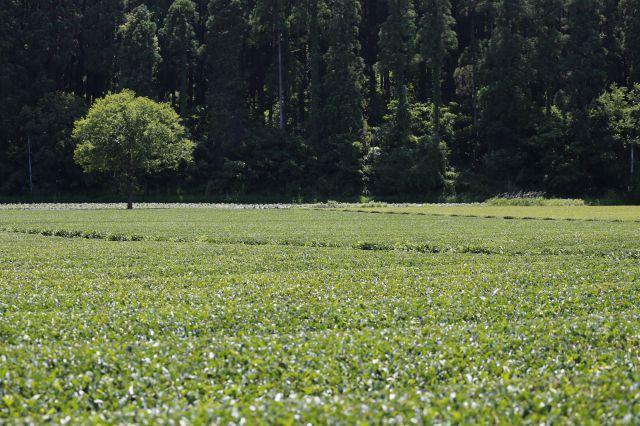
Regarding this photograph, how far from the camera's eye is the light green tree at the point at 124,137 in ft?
232

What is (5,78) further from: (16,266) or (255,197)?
(16,266)

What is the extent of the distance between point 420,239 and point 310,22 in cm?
6827

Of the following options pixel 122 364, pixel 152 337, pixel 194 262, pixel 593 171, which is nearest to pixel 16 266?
pixel 194 262

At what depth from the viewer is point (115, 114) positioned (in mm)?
71062

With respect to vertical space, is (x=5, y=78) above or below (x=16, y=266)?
above

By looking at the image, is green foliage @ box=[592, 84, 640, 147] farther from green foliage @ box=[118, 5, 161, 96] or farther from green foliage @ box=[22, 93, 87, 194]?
green foliage @ box=[22, 93, 87, 194]

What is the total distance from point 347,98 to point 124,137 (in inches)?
1190

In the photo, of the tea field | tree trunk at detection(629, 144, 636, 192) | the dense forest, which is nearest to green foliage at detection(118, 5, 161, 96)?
the dense forest

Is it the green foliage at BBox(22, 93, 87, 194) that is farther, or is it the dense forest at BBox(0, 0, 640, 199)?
the green foliage at BBox(22, 93, 87, 194)

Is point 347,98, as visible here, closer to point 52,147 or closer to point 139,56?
point 139,56

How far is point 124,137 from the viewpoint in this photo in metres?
70.9

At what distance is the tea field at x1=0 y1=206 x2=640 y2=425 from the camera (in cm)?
868

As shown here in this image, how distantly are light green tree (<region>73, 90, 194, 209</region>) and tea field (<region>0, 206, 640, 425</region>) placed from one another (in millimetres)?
47804

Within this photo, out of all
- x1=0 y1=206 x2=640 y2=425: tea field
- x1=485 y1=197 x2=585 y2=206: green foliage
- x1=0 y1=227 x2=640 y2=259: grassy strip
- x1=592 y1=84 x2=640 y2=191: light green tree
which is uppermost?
x1=592 y1=84 x2=640 y2=191: light green tree
